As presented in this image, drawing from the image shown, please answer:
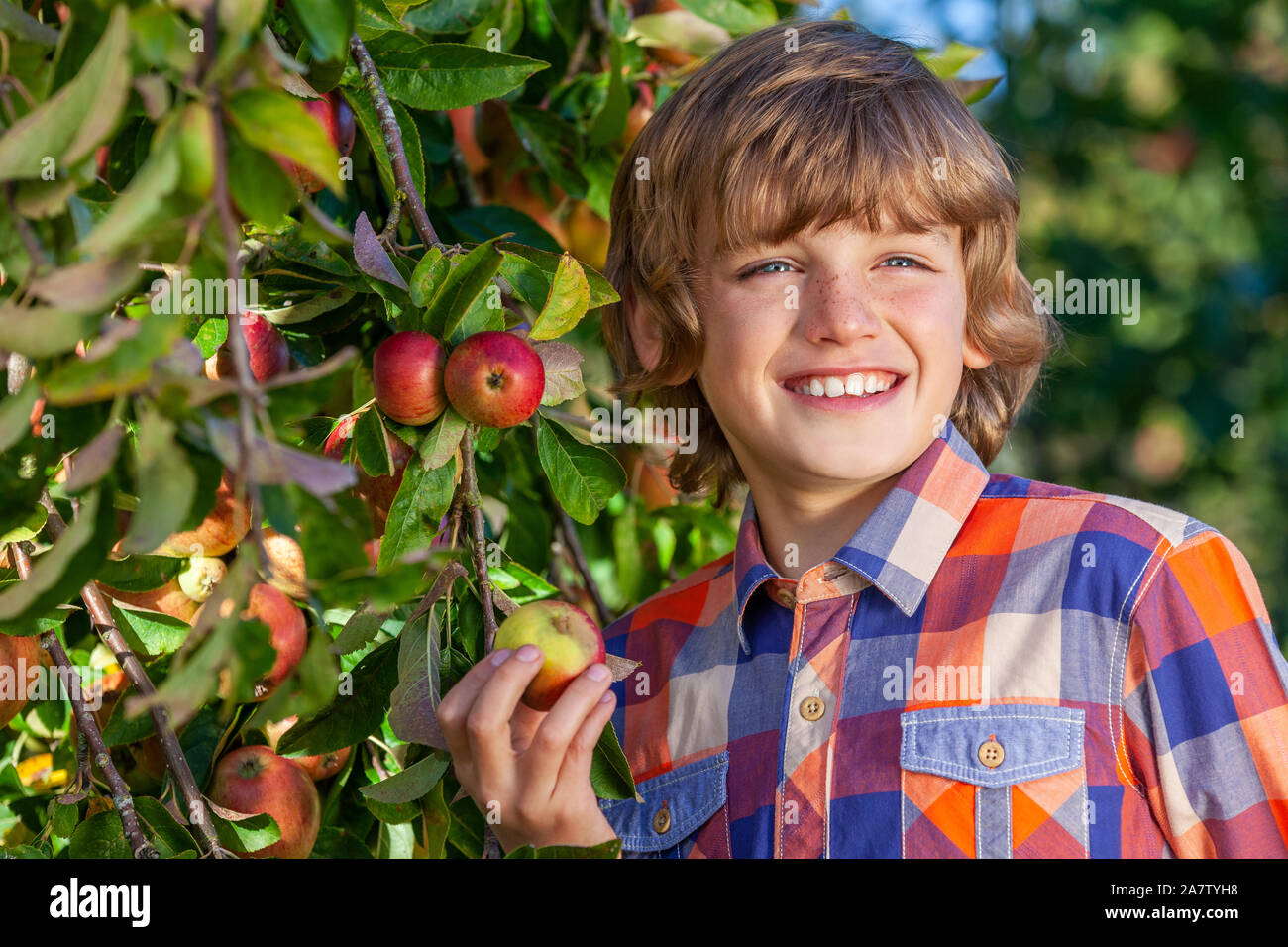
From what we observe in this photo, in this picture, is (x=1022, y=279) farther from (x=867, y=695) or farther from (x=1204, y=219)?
(x=1204, y=219)

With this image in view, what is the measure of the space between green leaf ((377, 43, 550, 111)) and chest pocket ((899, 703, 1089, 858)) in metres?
0.63

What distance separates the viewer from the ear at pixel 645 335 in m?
1.34

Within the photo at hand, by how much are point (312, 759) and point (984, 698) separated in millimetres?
601

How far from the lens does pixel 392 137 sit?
0.99 meters

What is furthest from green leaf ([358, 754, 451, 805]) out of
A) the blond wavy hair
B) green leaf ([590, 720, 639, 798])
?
the blond wavy hair

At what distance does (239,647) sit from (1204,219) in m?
3.64

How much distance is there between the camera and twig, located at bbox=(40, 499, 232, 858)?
923 millimetres

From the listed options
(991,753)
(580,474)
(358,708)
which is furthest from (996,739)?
(358,708)

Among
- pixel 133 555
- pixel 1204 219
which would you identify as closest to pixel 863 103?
pixel 133 555

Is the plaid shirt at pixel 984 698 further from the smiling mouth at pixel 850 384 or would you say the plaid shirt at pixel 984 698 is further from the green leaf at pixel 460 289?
the green leaf at pixel 460 289

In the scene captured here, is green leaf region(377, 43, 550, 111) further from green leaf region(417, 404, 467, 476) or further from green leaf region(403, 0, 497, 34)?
green leaf region(417, 404, 467, 476)

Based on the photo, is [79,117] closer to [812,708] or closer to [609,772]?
[609,772]

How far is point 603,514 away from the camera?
158cm

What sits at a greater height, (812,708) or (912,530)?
(912,530)
